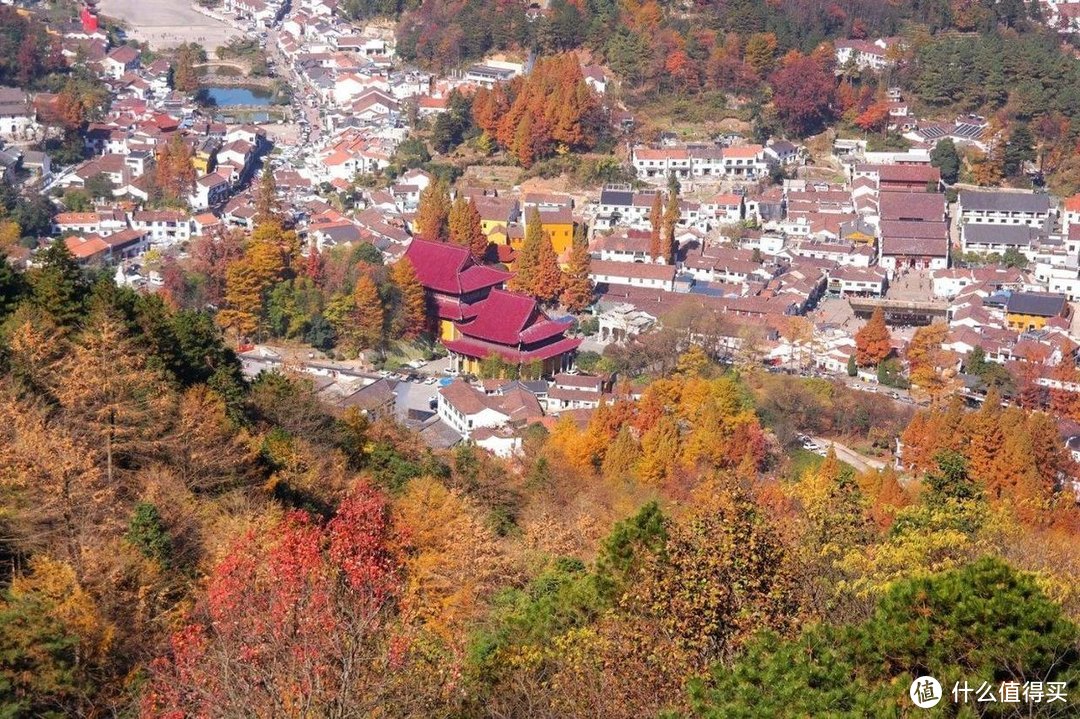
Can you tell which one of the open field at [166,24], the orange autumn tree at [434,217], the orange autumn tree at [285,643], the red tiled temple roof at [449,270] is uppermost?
the open field at [166,24]

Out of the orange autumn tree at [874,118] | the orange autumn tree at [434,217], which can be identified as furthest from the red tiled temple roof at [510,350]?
the orange autumn tree at [874,118]

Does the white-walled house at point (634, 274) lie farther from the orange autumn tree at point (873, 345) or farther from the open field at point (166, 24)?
the open field at point (166, 24)

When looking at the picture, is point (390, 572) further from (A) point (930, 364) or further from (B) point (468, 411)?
(A) point (930, 364)

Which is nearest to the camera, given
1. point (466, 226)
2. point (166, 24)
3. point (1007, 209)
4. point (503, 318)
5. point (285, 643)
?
point (285, 643)

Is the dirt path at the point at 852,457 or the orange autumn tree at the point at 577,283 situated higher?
the orange autumn tree at the point at 577,283

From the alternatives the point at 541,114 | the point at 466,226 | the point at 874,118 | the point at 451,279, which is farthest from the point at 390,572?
the point at 874,118

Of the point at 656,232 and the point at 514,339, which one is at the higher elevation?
the point at 656,232
